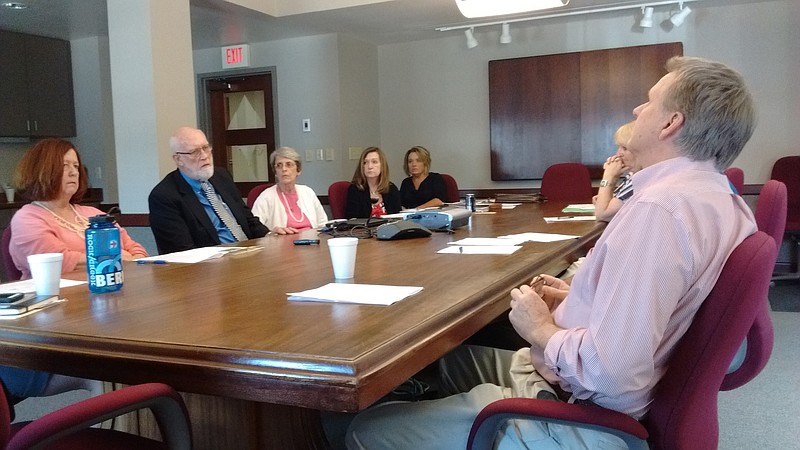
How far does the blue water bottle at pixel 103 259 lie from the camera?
150 cm

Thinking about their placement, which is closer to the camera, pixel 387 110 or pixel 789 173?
pixel 789 173

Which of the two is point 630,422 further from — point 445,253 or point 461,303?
point 445,253

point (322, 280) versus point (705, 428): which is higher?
point (322, 280)

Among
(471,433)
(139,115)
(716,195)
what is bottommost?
(471,433)

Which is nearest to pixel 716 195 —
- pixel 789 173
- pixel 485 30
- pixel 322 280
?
pixel 322 280

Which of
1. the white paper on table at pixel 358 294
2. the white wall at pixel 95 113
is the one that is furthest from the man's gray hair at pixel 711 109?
the white wall at pixel 95 113

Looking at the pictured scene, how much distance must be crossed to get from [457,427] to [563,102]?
500cm

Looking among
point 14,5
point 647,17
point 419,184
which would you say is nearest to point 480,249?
point 419,184

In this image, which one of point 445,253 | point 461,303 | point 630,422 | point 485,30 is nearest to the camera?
point 630,422

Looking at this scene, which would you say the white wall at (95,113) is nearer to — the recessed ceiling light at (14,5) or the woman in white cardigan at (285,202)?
the recessed ceiling light at (14,5)

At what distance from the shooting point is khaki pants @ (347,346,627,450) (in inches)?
43.4

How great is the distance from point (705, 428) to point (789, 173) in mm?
4909

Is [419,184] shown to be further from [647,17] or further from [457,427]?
[457,427]

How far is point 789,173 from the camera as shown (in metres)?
5.16
